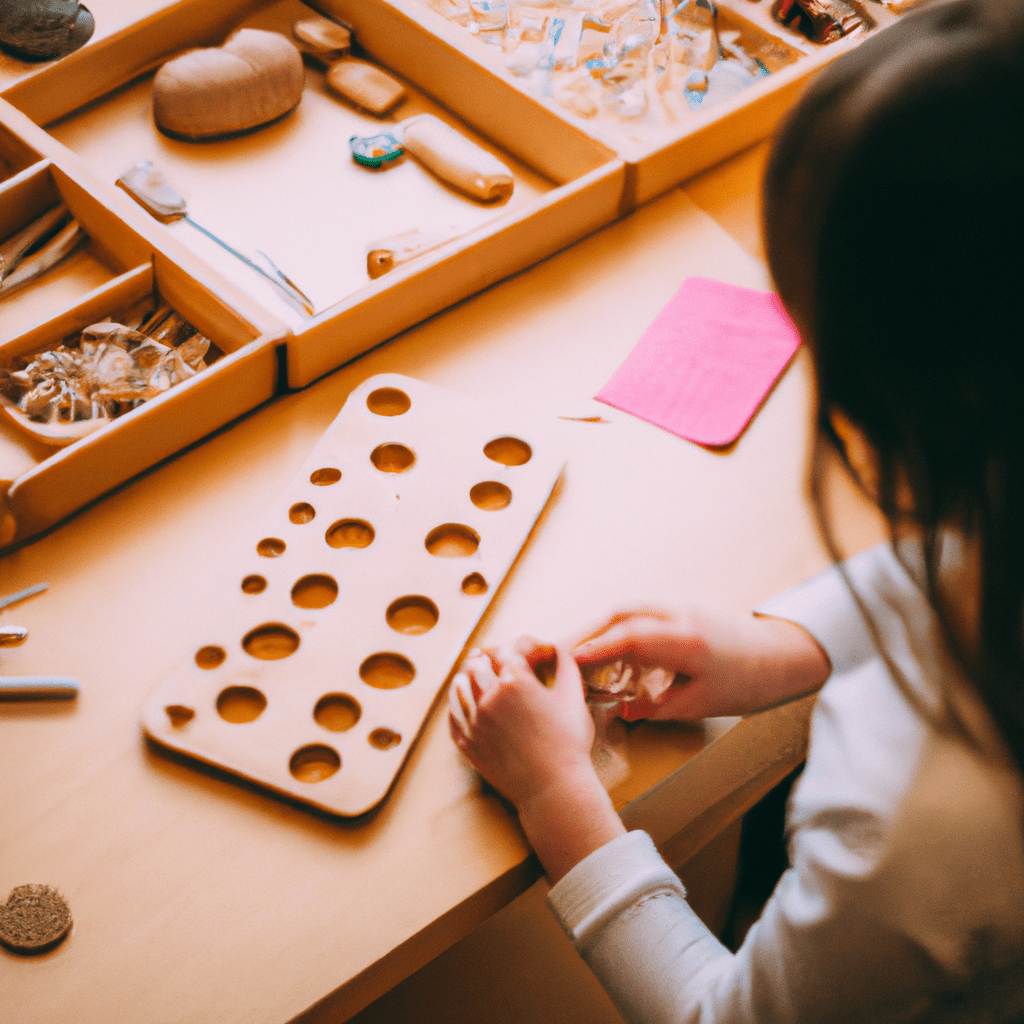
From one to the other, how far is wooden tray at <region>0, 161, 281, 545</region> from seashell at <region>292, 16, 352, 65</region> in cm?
40

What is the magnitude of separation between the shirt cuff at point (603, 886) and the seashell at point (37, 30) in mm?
1085

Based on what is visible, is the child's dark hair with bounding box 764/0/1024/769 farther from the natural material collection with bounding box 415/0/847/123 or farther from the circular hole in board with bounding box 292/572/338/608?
the natural material collection with bounding box 415/0/847/123

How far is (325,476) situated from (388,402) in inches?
4.2

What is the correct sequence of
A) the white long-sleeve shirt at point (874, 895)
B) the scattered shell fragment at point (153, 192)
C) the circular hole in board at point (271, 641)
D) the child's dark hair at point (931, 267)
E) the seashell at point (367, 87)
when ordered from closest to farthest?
the child's dark hair at point (931, 267) < the white long-sleeve shirt at point (874, 895) < the circular hole in board at point (271, 641) < the scattered shell fragment at point (153, 192) < the seashell at point (367, 87)

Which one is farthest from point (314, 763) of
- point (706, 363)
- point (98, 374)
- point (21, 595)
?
point (706, 363)

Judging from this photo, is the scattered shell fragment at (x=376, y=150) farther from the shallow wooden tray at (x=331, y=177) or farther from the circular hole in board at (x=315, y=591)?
the circular hole in board at (x=315, y=591)

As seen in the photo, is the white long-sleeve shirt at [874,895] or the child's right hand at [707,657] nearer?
the white long-sleeve shirt at [874,895]

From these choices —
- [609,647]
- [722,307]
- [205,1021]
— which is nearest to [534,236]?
[722,307]

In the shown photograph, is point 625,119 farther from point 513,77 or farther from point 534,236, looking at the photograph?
point 534,236

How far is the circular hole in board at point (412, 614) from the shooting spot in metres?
0.72

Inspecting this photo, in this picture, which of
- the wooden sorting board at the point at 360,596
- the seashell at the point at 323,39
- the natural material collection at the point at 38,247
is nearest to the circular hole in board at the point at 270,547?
the wooden sorting board at the point at 360,596

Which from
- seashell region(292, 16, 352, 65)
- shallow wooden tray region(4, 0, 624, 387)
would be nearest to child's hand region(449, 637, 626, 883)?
shallow wooden tray region(4, 0, 624, 387)

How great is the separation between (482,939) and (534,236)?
65cm

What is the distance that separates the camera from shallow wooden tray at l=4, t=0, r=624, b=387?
0.92m
